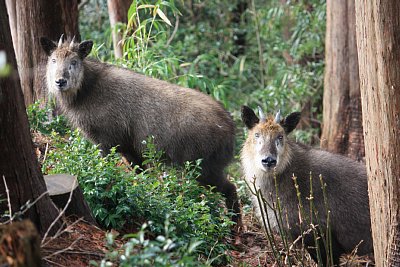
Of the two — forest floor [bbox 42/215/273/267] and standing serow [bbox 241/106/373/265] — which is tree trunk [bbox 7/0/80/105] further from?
forest floor [bbox 42/215/273/267]

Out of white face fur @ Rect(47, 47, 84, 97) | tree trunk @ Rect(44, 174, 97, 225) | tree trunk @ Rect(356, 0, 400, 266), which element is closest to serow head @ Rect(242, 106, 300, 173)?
tree trunk @ Rect(356, 0, 400, 266)

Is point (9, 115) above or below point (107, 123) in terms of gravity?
above

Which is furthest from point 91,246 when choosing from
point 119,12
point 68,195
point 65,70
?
point 119,12

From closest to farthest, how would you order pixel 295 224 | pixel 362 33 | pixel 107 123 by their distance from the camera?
pixel 362 33 → pixel 295 224 → pixel 107 123

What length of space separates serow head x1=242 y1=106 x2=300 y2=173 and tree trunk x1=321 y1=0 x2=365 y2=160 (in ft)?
13.3

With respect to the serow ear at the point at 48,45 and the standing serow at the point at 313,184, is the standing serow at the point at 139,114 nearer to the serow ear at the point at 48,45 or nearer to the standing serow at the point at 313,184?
the serow ear at the point at 48,45

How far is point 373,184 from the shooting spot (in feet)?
18.3

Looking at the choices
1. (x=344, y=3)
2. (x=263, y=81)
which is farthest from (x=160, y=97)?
(x=263, y=81)

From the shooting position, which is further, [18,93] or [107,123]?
[107,123]

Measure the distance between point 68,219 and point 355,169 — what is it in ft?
9.99

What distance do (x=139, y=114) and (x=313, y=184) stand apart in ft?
7.62

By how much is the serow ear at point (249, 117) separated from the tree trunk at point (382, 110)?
1.91m

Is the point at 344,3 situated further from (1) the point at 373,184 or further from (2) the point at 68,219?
(2) the point at 68,219

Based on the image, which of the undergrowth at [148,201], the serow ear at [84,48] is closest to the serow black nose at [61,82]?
the serow ear at [84,48]
